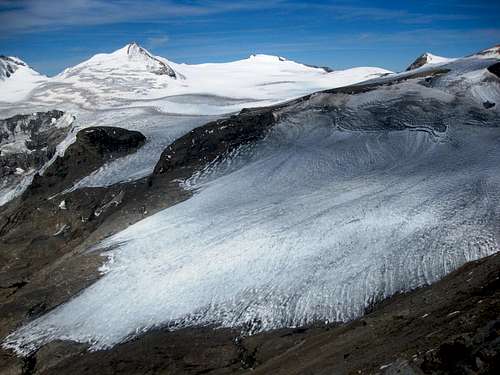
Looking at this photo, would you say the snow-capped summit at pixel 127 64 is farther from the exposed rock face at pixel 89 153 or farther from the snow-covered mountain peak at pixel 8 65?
the exposed rock face at pixel 89 153

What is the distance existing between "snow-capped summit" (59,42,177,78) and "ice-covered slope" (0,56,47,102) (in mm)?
8998

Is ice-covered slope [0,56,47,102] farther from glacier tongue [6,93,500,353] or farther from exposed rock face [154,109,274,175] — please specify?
glacier tongue [6,93,500,353]

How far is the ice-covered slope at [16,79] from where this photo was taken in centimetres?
8881

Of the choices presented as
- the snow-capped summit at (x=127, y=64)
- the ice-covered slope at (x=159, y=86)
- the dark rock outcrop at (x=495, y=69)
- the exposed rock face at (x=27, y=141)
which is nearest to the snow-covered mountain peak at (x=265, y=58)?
the ice-covered slope at (x=159, y=86)

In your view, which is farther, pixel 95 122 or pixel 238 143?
pixel 95 122

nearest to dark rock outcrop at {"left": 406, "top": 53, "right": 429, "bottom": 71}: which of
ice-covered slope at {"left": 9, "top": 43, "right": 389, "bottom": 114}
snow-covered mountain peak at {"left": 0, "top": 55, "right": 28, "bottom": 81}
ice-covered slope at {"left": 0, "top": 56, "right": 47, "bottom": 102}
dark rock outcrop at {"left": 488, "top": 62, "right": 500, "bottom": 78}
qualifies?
ice-covered slope at {"left": 9, "top": 43, "right": 389, "bottom": 114}

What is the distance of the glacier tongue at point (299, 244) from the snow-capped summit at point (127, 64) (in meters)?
Answer: 75.6

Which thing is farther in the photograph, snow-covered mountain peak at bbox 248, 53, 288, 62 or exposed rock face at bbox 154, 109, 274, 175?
snow-covered mountain peak at bbox 248, 53, 288, 62

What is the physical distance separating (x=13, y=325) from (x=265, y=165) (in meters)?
12.9

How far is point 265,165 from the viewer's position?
24.2 m

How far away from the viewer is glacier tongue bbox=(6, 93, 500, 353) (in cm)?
1338

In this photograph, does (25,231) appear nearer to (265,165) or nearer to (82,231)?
(82,231)

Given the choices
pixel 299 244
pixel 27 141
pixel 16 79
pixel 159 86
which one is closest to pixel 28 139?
pixel 27 141

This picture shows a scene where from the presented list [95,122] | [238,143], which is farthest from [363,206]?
[95,122]
